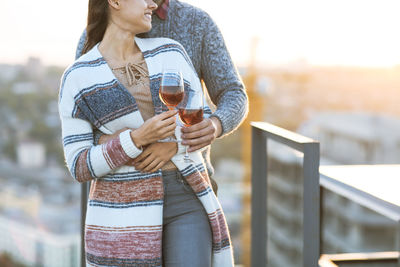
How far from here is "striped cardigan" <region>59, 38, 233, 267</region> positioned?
1.32 metres

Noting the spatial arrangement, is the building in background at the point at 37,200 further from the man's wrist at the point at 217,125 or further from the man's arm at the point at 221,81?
the man's wrist at the point at 217,125

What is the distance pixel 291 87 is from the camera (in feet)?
137

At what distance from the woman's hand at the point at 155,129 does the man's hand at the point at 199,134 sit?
0.06 metres

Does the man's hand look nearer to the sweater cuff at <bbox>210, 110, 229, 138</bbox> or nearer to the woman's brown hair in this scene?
the sweater cuff at <bbox>210, 110, 229, 138</bbox>

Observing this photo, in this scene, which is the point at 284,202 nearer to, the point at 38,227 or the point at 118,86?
the point at 38,227

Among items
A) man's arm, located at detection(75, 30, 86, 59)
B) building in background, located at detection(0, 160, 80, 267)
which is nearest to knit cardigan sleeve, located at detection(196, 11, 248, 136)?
man's arm, located at detection(75, 30, 86, 59)

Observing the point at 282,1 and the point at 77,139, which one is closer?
the point at 77,139

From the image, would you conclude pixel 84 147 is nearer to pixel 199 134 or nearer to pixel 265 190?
pixel 199 134

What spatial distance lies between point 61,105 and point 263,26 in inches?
1505

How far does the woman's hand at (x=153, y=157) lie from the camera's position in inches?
52.3

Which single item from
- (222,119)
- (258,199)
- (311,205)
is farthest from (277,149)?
(222,119)

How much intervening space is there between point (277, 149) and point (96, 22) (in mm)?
25600

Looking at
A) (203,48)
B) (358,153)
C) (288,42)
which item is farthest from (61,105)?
(358,153)

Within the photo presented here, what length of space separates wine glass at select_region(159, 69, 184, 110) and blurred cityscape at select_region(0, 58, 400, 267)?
2050 centimetres
